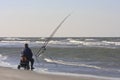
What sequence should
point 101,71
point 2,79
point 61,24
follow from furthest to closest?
point 101,71, point 61,24, point 2,79

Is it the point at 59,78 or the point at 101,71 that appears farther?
the point at 101,71

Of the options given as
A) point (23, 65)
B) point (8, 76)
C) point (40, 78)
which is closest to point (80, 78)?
point (40, 78)

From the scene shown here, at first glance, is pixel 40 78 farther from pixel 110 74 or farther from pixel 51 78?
pixel 110 74

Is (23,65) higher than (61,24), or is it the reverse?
(61,24)

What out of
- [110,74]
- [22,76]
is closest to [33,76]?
[22,76]

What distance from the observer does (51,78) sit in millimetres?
14000

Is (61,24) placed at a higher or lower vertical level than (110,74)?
higher

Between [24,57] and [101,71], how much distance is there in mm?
3583

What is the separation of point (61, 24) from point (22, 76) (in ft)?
9.02

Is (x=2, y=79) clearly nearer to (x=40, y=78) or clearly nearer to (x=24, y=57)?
(x=40, y=78)

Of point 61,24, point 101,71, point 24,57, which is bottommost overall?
point 101,71

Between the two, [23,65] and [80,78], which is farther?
[23,65]

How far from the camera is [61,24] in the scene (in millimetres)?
15828

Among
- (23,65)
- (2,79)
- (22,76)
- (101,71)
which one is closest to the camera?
(2,79)
